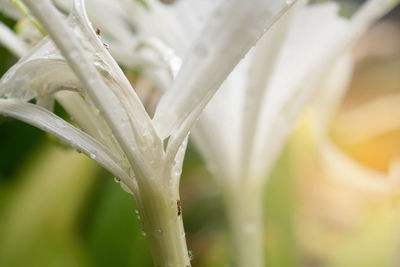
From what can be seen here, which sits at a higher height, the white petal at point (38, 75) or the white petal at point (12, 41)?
the white petal at point (12, 41)

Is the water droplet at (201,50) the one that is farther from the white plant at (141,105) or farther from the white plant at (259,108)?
the white plant at (259,108)

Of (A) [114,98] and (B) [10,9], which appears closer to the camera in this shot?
(A) [114,98]

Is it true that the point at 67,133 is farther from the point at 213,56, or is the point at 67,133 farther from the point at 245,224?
the point at 245,224

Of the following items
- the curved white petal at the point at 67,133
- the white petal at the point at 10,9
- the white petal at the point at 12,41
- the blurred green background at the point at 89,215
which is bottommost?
the blurred green background at the point at 89,215

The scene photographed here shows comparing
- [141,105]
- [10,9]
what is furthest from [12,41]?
[141,105]

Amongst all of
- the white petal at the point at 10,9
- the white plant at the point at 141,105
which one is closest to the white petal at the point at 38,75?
the white plant at the point at 141,105

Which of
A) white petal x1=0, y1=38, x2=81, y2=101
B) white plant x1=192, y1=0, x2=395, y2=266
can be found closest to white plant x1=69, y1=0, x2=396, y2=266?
white plant x1=192, y1=0, x2=395, y2=266

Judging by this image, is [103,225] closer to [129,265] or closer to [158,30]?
[129,265]

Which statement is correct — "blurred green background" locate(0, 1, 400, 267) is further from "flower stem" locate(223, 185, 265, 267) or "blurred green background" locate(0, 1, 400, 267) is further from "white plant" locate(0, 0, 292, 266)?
"white plant" locate(0, 0, 292, 266)

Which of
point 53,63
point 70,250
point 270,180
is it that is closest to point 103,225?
point 70,250
